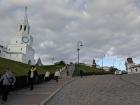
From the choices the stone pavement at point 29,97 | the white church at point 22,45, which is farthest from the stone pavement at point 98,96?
the white church at point 22,45

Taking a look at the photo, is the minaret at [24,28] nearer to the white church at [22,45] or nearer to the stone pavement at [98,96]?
the white church at [22,45]

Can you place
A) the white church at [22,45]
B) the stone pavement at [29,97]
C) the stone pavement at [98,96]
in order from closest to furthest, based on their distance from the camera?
1. the stone pavement at [29,97]
2. the stone pavement at [98,96]
3. the white church at [22,45]

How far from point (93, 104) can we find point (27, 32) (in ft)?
537

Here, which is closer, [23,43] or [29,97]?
[29,97]

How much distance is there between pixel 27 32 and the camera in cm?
18000

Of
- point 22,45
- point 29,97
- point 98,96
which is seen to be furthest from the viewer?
point 22,45

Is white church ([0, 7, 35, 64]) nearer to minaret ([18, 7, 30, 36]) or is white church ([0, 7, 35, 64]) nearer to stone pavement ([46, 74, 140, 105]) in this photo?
minaret ([18, 7, 30, 36])

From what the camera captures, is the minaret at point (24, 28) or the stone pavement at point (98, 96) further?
the minaret at point (24, 28)

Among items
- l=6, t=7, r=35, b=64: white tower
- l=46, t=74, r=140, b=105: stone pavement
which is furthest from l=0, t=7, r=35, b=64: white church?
l=46, t=74, r=140, b=105: stone pavement

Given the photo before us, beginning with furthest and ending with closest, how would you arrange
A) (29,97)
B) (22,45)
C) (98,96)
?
(22,45) < (98,96) < (29,97)

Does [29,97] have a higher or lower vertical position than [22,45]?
lower

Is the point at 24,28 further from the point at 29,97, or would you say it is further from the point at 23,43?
the point at 29,97

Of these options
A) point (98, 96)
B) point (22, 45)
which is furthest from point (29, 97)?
point (22, 45)

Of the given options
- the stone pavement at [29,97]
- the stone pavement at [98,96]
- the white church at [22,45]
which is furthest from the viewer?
the white church at [22,45]
